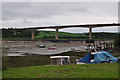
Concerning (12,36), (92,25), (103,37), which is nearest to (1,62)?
(92,25)

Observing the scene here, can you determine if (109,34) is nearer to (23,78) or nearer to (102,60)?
(102,60)

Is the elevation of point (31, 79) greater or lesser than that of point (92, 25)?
lesser

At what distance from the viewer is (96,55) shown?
2209 centimetres

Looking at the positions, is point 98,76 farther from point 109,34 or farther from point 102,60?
point 109,34

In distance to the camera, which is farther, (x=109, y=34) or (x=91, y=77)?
(x=109, y=34)

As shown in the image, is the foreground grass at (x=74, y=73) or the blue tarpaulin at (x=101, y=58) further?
the blue tarpaulin at (x=101, y=58)

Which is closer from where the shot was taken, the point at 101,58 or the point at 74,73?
the point at 74,73

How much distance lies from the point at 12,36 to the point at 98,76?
4838 inches

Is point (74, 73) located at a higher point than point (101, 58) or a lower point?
lower

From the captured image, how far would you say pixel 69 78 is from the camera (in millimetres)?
10969

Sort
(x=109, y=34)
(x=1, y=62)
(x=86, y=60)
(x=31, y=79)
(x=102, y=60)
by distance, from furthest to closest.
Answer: (x=109, y=34) → (x=86, y=60) → (x=102, y=60) → (x=1, y=62) → (x=31, y=79)

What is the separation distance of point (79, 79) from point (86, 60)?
1247 cm

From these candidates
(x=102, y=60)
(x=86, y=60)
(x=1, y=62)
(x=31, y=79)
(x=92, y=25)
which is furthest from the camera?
(x=92, y=25)

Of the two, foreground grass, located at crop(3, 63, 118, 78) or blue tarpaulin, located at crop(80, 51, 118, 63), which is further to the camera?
blue tarpaulin, located at crop(80, 51, 118, 63)
